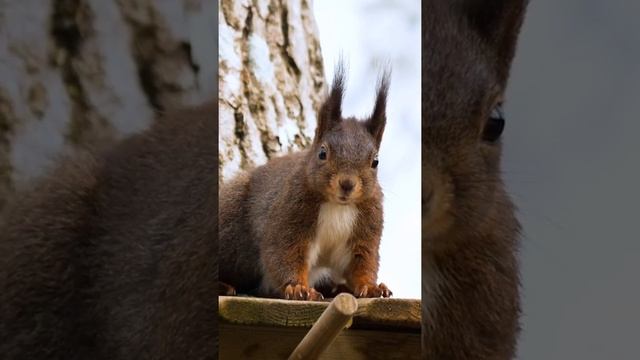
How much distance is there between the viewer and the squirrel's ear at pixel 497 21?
1.69 meters

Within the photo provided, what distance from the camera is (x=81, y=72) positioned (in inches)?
67.7

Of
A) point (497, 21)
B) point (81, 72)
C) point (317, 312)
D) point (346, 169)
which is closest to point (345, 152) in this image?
point (346, 169)

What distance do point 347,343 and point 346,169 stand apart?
29cm

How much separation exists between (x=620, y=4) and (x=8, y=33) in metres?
1.10

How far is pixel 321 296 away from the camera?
5.12 ft

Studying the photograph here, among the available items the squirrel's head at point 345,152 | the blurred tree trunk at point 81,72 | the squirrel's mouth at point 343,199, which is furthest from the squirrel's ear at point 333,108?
the blurred tree trunk at point 81,72

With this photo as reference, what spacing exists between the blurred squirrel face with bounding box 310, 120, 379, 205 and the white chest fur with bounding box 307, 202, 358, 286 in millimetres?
20

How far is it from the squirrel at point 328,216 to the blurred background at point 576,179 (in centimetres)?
27

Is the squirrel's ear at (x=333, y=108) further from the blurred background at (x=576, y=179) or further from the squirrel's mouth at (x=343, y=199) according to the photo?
the blurred background at (x=576, y=179)

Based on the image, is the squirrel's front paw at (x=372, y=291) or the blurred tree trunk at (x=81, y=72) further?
the blurred tree trunk at (x=81, y=72)

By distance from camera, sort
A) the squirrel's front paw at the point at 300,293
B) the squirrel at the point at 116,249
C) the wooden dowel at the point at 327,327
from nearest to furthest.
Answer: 1. the wooden dowel at the point at 327,327
2. the squirrel's front paw at the point at 300,293
3. the squirrel at the point at 116,249

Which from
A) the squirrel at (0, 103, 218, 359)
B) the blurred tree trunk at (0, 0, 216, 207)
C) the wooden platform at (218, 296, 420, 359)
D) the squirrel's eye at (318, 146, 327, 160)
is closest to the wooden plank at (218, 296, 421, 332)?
the wooden platform at (218, 296, 420, 359)

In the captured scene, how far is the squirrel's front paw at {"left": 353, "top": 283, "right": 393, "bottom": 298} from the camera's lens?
61.6 inches

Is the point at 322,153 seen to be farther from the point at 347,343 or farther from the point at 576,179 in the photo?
the point at 576,179
